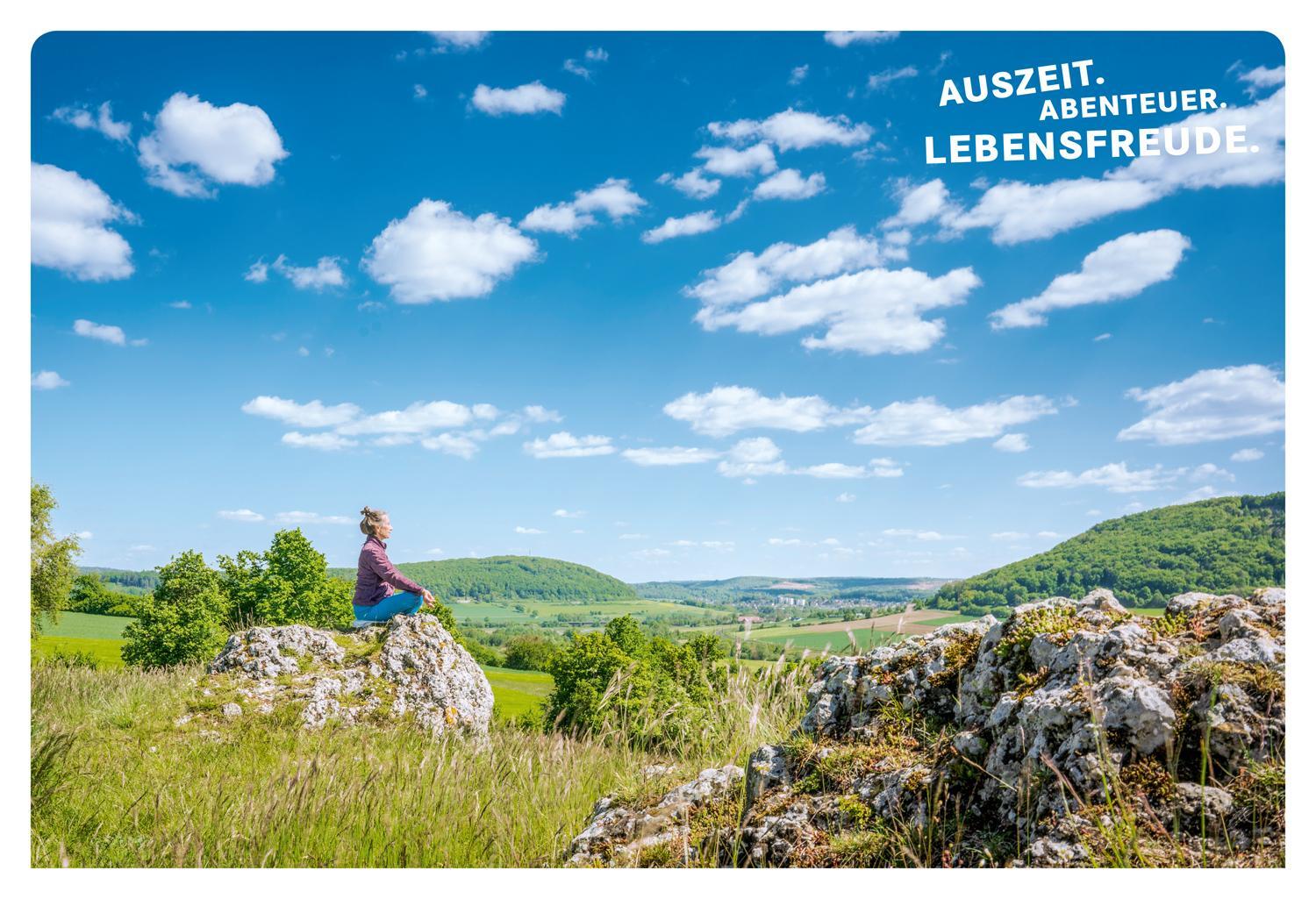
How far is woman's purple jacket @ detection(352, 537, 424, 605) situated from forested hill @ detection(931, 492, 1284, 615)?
706cm

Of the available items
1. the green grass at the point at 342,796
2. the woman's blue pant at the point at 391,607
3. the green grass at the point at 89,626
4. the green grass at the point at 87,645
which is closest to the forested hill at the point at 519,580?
the green grass at the point at 87,645

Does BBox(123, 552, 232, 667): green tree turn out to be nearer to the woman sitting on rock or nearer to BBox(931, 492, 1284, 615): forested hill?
the woman sitting on rock

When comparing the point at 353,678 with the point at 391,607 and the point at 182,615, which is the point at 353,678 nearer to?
the point at 391,607

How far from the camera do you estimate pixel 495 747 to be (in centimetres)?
750

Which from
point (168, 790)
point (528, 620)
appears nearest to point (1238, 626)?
point (168, 790)

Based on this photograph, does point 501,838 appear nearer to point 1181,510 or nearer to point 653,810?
point 653,810

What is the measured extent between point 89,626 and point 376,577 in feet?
120

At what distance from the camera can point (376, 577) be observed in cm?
1134

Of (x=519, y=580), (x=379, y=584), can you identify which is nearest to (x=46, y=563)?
(x=519, y=580)

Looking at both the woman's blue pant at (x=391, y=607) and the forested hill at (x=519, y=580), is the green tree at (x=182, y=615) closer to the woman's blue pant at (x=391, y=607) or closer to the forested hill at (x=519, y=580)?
the forested hill at (x=519, y=580)

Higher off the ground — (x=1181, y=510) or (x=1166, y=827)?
(x=1181, y=510)

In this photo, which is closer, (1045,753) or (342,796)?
(1045,753)
